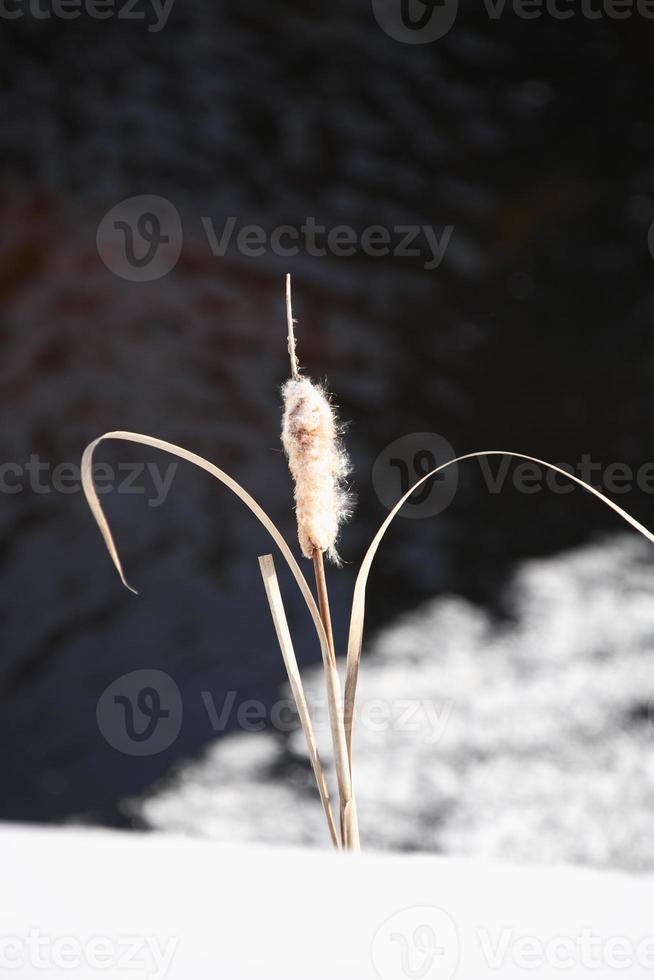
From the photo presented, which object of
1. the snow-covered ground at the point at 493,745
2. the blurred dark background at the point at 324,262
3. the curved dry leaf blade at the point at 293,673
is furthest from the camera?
the blurred dark background at the point at 324,262

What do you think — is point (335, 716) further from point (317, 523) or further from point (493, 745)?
point (493, 745)

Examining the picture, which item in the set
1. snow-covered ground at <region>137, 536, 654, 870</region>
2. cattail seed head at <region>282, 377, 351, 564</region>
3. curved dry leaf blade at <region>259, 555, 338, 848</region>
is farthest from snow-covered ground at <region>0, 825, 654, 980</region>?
snow-covered ground at <region>137, 536, 654, 870</region>

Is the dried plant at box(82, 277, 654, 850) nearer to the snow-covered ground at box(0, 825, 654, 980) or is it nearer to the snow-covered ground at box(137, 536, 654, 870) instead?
the snow-covered ground at box(0, 825, 654, 980)

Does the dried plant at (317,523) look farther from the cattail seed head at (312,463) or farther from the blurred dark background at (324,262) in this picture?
the blurred dark background at (324,262)

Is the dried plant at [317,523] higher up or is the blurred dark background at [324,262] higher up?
the blurred dark background at [324,262]

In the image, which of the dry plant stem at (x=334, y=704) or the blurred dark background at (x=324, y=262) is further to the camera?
the blurred dark background at (x=324, y=262)

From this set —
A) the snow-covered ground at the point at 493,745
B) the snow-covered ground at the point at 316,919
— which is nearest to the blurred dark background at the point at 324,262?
the snow-covered ground at the point at 493,745
